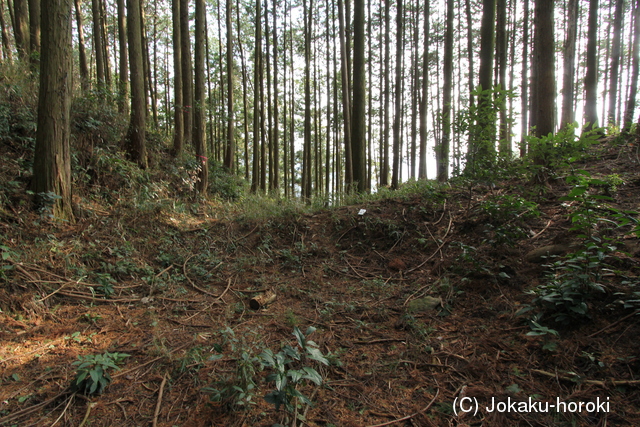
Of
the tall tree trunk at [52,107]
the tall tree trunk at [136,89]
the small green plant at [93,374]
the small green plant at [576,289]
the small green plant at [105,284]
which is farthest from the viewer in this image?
the tall tree trunk at [136,89]

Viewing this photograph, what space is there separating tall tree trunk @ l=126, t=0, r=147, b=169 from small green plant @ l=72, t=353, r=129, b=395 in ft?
19.0

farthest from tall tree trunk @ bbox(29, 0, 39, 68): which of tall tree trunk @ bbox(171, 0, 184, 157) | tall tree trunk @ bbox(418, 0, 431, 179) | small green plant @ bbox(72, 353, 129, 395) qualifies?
tall tree trunk @ bbox(418, 0, 431, 179)

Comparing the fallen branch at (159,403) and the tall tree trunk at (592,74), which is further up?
the tall tree trunk at (592,74)

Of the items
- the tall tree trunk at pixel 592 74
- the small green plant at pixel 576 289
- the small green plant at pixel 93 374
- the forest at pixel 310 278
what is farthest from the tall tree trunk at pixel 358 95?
the tall tree trunk at pixel 592 74

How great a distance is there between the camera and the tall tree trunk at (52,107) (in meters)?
4.28

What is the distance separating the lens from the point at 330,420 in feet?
6.17

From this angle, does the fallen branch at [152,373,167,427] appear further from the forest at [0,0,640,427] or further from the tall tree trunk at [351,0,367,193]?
the tall tree trunk at [351,0,367,193]

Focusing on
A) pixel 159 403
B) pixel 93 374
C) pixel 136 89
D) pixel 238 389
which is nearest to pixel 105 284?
pixel 93 374

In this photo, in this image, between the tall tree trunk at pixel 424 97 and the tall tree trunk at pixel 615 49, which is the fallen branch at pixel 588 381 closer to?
the tall tree trunk at pixel 615 49

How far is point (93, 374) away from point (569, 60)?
38.1ft

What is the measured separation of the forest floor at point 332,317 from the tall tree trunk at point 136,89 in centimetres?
210

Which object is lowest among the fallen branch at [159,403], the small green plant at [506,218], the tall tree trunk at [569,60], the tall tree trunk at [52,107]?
the fallen branch at [159,403]

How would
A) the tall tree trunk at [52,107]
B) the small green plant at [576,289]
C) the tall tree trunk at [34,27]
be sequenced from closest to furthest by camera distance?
the small green plant at [576,289] → the tall tree trunk at [52,107] → the tall tree trunk at [34,27]

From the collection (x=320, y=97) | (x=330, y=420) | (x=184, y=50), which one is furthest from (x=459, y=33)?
(x=330, y=420)
